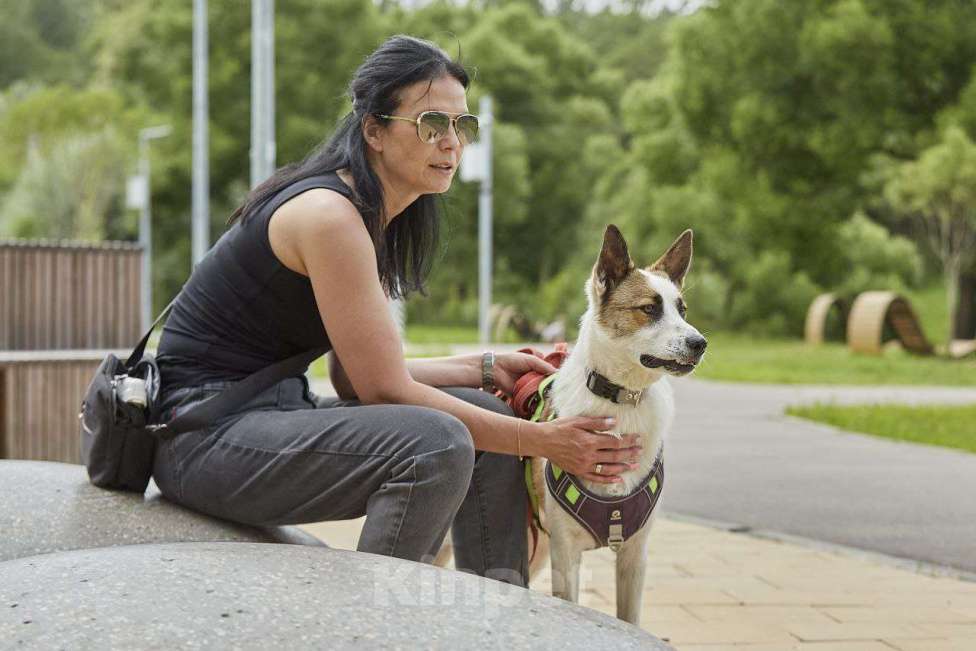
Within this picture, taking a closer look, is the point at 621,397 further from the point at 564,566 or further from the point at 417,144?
the point at 417,144

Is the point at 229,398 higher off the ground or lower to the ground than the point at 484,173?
lower

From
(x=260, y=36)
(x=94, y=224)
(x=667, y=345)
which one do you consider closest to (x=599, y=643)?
(x=667, y=345)

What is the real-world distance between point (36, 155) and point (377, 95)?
45812 mm

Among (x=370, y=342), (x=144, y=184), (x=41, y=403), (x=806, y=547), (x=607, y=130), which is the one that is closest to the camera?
(x=370, y=342)

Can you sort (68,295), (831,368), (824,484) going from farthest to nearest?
(831,368), (68,295), (824,484)

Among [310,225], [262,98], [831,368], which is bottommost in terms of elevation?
[831,368]

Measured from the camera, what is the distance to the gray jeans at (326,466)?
3154 mm

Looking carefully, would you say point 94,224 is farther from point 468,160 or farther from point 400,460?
point 400,460

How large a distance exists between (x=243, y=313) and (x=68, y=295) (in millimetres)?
5265

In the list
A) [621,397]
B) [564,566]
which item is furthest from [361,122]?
[564,566]

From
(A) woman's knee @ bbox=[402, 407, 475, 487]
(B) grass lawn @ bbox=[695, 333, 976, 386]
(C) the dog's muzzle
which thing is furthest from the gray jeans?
(B) grass lawn @ bbox=[695, 333, 976, 386]

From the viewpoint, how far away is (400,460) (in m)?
3.16

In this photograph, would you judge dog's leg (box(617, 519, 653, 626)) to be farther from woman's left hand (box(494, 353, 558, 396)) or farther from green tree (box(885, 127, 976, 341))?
green tree (box(885, 127, 976, 341))

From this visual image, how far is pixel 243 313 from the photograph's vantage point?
133 inches
